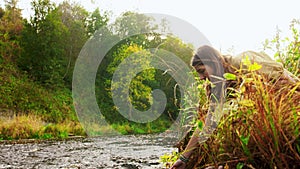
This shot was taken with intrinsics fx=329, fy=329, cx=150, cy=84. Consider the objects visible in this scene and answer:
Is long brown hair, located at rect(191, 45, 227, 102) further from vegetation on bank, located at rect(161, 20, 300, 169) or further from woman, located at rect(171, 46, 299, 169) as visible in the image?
vegetation on bank, located at rect(161, 20, 300, 169)

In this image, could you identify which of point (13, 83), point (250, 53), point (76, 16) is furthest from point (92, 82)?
point (76, 16)

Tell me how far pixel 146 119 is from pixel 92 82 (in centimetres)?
525

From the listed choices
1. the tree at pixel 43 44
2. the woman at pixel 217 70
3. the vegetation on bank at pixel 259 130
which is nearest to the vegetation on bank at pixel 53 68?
the tree at pixel 43 44

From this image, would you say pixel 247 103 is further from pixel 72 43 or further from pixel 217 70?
pixel 72 43

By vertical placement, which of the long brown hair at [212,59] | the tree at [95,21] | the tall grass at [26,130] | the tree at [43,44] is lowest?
the tall grass at [26,130]

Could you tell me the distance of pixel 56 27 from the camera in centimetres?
1898

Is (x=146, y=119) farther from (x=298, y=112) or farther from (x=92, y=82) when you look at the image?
(x=298, y=112)

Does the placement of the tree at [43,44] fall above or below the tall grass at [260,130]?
above

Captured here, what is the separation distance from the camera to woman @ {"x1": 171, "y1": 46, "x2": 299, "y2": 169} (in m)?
1.84

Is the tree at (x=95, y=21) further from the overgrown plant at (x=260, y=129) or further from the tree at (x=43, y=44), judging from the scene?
the overgrown plant at (x=260, y=129)

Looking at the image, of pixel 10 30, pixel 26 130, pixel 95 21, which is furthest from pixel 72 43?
pixel 26 130

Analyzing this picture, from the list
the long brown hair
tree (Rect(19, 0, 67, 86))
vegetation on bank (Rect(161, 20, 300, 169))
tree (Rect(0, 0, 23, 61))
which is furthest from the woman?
tree (Rect(0, 0, 23, 61))

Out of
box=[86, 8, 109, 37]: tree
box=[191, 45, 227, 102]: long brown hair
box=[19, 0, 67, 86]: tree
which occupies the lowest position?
box=[191, 45, 227, 102]: long brown hair

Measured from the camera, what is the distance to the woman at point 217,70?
1841 mm
